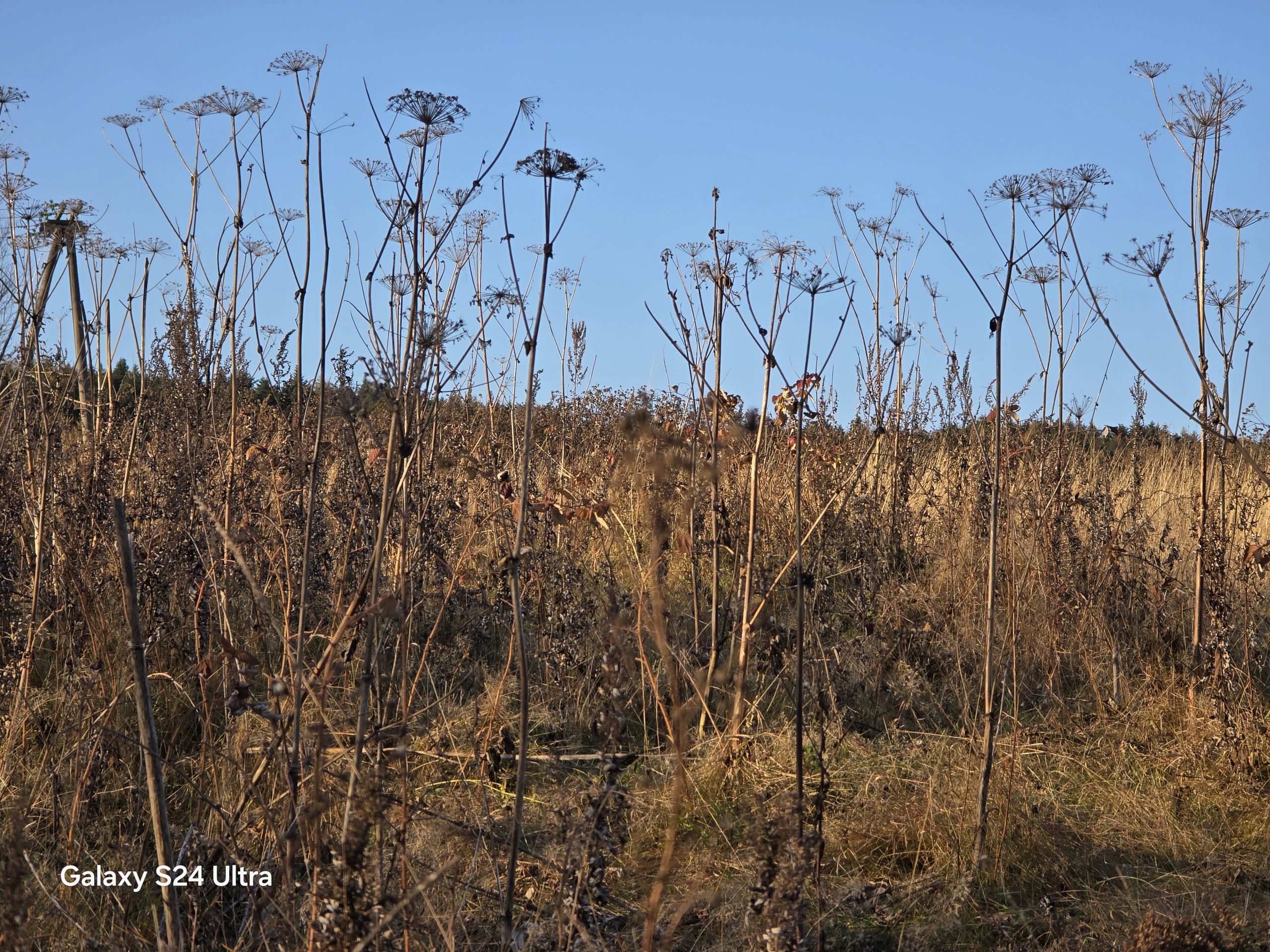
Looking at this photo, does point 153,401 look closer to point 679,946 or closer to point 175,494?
point 175,494

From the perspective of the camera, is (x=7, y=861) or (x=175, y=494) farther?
(x=175, y=494)

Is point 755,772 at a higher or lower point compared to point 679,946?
higher

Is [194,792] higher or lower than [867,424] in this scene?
lower

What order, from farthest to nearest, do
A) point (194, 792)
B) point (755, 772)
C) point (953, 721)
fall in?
point (953, 721) → point (755, 772) → point (194, 792)

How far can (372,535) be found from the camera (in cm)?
311

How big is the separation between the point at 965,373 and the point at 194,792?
408 cm

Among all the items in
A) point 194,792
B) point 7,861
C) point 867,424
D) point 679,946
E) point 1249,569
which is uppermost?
point 867,424

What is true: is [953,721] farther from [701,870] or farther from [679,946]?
[679,946]

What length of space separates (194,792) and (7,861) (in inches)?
61.6

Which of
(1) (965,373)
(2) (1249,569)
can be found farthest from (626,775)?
(1) (965,373)

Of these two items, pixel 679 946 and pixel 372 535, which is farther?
pixel 372 535

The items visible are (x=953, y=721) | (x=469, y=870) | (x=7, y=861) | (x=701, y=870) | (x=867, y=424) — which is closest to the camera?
(x=7, y=861)

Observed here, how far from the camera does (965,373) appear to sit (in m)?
5.14

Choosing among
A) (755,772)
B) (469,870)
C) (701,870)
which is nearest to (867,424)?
(755,772)
